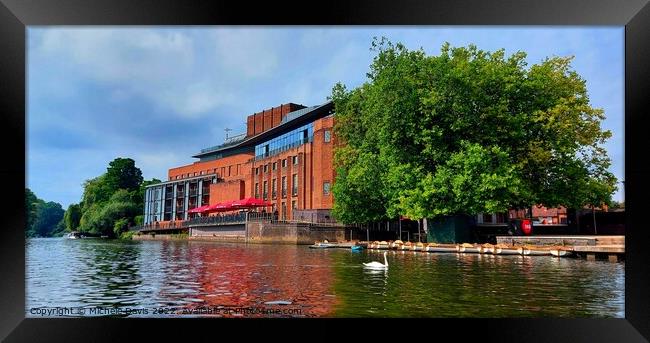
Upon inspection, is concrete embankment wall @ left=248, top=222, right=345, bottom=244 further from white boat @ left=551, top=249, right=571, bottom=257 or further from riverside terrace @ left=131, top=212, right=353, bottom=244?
white boat @ left=551, top=249, right=571, bottom=257

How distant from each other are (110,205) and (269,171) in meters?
31.3

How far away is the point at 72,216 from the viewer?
7988 centimetres

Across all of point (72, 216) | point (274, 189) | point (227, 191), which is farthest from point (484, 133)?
point (72, 216)

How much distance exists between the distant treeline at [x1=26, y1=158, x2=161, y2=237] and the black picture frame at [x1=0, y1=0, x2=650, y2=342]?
69.7 m

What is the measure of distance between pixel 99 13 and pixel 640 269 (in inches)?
344

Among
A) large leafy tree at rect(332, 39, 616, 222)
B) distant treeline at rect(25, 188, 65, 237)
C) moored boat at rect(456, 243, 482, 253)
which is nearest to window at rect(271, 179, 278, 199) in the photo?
large leafy tree at rect(332, 39, 616, 222)

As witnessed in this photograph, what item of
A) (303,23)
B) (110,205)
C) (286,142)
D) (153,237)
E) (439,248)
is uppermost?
(286,142)

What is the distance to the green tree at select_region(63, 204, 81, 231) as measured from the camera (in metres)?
79.3

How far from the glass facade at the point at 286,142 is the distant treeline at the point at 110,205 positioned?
26.4m

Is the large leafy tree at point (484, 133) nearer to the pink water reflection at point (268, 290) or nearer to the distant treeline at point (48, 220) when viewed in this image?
the pink water reflection at point (268, 290)

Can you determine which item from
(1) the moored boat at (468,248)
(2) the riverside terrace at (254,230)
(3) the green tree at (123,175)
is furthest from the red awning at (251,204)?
(3) the green tree at (123,175)

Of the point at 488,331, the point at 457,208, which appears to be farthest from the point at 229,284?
the point at 457,208

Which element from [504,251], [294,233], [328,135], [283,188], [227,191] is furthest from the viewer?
[227,191]

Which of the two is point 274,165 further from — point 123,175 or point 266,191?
point 123,175
